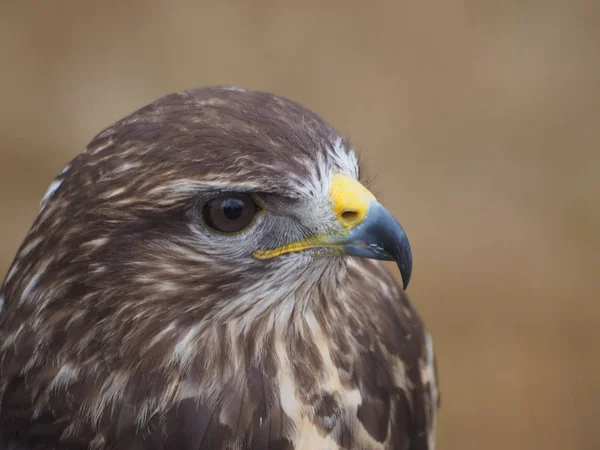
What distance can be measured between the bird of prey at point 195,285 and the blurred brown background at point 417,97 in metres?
2.08

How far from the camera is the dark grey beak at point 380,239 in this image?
1.56 metres

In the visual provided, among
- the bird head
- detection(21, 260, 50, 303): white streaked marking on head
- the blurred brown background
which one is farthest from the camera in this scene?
the blurred brown background

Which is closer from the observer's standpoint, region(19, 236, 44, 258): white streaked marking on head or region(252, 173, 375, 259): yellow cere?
region(252, 173, 375, 259): yellow cere

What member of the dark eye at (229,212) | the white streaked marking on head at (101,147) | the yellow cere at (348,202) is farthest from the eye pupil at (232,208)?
the white streaked marking on head at (101,147)

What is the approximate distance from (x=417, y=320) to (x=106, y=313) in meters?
0.83

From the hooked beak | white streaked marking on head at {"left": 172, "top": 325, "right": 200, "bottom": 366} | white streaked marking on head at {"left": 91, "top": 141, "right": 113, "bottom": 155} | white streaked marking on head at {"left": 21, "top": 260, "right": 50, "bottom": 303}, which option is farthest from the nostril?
white streaked marking on head at {"left": 21, "top": 260, "right": 50, "bottom": 303}

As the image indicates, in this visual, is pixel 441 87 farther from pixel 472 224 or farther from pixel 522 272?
pixel 522 272

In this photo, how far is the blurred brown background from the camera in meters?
3.77

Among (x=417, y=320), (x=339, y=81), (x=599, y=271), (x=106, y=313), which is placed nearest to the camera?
(x=106, y=313)

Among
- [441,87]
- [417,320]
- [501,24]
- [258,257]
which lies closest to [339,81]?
[441,87]

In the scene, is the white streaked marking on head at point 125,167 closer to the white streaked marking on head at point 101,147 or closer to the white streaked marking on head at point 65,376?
the white streaked marking on head at point 101,147

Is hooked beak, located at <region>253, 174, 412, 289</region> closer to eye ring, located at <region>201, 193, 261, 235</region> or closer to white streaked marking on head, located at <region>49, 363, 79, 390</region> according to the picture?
eye ring, located at <region>201, 193, 261, 235</region>

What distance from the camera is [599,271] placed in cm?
372

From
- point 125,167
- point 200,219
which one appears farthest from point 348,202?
point 125,167
